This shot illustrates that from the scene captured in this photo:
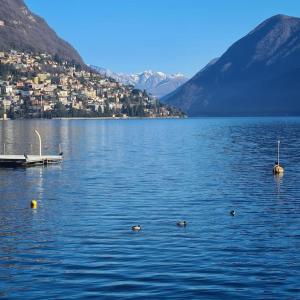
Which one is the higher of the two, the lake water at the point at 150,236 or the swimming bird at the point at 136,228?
the swimming bird at the point at 136,228

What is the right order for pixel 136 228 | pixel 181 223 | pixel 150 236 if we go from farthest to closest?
pixel 181 223 → pixel 136 228 → pixel 150 236

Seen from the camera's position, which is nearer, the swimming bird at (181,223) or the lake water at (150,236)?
the lake water at (150,236)

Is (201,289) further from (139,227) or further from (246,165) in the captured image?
(246,165)

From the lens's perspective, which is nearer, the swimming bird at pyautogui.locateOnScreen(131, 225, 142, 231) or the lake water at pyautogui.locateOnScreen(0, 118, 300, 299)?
the lake water at pyautogui.locateOnScreen(0, 118, 300, 299)

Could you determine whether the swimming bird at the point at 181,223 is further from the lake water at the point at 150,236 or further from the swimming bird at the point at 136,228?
the swimming bird at the point at 136,228

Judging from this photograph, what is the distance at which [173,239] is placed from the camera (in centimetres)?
3441

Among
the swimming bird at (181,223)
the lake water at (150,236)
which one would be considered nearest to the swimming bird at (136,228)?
the lake water at (150,236)

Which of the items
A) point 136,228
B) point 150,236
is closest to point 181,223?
point 136,228

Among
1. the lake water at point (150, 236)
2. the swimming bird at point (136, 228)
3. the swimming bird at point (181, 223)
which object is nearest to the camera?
the lake water at point (150, 236)

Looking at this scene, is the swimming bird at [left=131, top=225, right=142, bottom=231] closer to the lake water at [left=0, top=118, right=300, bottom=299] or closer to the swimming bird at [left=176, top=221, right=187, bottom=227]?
the lake water at [left=0, top=118, right=300, bottom=299]

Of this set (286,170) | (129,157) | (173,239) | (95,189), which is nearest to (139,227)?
(173,239)

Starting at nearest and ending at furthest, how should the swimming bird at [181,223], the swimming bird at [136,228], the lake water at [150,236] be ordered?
the lake water at [150,236]
the swimming bird at [136,228]
the swimming bird at [181,223]

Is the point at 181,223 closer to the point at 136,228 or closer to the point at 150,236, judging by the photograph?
the point at 136,228

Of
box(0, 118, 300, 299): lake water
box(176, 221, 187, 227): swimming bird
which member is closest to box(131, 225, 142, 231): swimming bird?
box(0, 118, 300, 299): lake water
